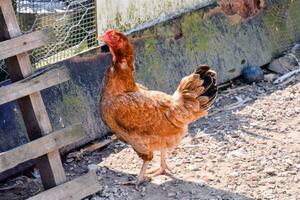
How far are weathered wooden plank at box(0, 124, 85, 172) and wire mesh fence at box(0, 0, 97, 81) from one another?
1320mm

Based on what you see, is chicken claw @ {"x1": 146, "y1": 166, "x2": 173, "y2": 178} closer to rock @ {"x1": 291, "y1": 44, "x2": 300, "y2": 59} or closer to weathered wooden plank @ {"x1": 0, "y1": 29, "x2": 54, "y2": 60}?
weathered wooden plank @ {"x1": 0, "y1": 29, "x2": 54, "y2": 60}

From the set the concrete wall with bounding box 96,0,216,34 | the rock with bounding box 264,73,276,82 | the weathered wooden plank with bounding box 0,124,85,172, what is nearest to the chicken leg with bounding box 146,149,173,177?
the weathered wooden plank with bounding box 0,124,85,172

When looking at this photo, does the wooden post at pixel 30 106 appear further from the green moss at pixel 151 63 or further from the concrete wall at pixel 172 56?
the green moss at pixel 151 63

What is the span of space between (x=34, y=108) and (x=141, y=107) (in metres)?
0.90

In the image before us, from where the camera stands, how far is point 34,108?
467 centimetres

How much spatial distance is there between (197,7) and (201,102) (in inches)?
88.7

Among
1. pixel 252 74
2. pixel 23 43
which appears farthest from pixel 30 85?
pixel 252 74

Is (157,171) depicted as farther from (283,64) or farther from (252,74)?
(283,64)

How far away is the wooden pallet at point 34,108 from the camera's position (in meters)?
4.50

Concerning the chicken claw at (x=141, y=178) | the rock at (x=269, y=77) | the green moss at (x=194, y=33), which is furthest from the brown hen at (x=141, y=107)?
the rock at (x=269, y=77)

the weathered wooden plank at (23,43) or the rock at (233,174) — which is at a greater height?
the weathered wooden plank at (23,43)

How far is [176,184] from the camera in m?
5.25

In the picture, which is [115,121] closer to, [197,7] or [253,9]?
[197,7]

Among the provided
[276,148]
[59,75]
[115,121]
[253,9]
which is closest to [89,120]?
[115,121]
